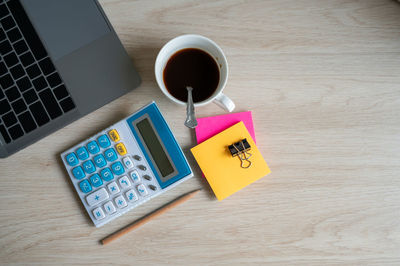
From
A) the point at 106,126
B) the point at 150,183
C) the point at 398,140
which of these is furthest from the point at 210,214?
the point at 398,140

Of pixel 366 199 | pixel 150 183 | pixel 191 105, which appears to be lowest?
pixel 366 199

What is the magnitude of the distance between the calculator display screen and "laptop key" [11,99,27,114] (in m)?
0.22

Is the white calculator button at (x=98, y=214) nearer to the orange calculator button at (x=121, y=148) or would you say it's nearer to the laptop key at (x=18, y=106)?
the orange calculator button at (x=121, y=148)

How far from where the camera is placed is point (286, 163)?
2.04ft

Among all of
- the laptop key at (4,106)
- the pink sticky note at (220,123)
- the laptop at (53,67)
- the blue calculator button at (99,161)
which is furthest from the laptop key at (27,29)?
the pink sticky note at (220,123)

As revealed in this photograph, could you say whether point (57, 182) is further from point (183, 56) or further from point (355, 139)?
point (355, 139)

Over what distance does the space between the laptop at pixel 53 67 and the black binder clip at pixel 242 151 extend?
0.79 ft

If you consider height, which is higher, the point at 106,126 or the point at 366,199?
the point at 106,126

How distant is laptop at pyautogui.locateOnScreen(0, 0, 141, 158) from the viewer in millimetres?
564

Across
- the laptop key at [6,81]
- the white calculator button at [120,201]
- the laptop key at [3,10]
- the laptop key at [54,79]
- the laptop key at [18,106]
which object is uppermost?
the laptop key at [3,10]

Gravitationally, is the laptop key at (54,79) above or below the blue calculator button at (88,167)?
above

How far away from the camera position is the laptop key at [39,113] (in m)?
0.56

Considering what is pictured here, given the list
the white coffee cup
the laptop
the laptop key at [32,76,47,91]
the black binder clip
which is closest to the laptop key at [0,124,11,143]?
the laptop

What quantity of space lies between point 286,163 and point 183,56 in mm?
313
